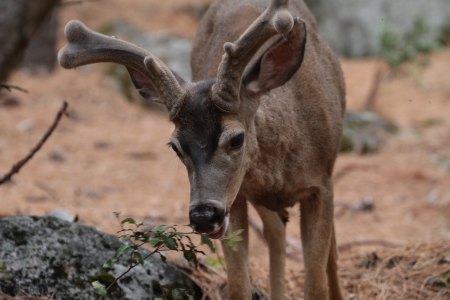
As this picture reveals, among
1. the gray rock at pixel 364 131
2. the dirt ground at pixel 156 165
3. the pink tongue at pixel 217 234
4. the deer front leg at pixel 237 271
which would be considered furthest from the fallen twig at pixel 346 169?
the pink tongue at pixel 217 234

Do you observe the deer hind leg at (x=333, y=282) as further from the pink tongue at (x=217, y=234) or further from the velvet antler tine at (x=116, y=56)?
the velvet antler tine at (x=116, y=56)

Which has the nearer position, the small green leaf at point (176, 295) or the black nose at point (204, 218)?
the black nose at point (204, 218)

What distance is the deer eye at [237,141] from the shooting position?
4.16 m

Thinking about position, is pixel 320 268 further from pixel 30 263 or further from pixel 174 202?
pixel 174 202

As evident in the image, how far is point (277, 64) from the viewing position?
4.44 meters

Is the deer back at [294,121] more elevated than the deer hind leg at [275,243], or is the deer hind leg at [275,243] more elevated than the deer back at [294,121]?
the deer back at [294,121]

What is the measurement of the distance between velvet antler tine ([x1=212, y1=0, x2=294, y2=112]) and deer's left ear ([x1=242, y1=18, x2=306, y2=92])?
21 cm

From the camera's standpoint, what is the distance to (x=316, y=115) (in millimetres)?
5070

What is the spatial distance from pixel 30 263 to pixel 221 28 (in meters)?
2.46

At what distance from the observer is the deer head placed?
3.97 m

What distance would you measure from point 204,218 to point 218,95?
0.75 m

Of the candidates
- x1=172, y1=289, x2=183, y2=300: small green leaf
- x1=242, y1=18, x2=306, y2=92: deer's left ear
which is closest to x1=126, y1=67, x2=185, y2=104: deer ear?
x1=242, y1=18, x2=306, y2=92: deer's left ear

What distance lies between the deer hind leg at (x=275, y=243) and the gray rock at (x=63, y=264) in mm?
891

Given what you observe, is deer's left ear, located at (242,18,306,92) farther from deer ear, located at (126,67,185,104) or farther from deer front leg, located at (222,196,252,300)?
deer front leg, located at (222,196,252,300)
